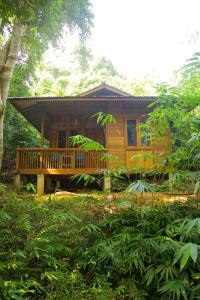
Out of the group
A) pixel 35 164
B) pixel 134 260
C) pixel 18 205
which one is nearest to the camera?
pixel 134 260

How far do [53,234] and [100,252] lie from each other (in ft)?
2.70

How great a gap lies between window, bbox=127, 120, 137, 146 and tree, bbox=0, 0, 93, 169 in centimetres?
517

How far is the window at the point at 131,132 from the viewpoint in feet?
37.1

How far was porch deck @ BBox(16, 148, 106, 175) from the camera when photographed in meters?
10.1

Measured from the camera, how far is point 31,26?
9.13m

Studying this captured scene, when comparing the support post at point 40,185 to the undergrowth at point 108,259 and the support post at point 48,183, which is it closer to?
the support post at point 48,183

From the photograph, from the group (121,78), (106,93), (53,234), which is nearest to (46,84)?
(121,78)

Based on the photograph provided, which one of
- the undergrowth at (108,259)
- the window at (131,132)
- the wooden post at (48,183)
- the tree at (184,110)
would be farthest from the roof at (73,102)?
the undergrowth at (108,259)

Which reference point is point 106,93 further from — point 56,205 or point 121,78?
point 121,78

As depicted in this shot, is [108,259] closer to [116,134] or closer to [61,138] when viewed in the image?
[116,134]

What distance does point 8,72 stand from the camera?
26.4ft

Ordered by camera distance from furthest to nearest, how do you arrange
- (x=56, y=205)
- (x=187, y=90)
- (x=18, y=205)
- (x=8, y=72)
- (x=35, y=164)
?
(x=35, y=164), (x=8, y=72), (x=56, y=205), (x=18, y=205), (x=187, y=90)

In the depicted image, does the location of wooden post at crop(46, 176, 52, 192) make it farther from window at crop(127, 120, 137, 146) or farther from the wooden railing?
window at crop(127, 120, 137, 146)

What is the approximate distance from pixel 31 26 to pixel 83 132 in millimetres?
5602
